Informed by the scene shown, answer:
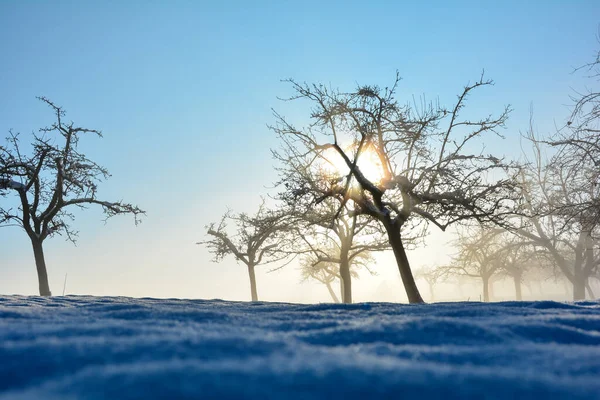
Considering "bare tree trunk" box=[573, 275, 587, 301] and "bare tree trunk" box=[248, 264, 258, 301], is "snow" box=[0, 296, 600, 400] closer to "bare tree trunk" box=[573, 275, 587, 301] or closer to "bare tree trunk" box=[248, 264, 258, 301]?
"bare tree trunk" box=[248, 264, 258, 301]

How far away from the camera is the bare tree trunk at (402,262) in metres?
9.33

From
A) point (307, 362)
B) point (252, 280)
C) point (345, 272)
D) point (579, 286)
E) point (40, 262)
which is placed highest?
point (40, 262)

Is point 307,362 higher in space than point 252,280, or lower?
higher

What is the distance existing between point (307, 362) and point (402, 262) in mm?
9041

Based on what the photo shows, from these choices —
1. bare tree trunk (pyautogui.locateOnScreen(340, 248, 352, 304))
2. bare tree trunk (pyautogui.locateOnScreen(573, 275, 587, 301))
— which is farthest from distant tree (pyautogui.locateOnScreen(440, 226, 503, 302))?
bare tree trunk (pyautogui.locateOnScreen(340, 248, 352, 304))

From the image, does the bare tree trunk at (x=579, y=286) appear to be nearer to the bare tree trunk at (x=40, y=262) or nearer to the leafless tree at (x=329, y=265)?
the leafless tree at (x=329, y=265)

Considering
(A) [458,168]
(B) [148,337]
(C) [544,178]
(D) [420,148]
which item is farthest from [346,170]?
(C) [544,178]

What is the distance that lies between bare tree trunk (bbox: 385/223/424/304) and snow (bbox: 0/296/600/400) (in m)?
7.92

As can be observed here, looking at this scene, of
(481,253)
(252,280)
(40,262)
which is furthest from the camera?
(481,253)

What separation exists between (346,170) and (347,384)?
8.50 meters

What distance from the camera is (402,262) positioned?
958 centimetres

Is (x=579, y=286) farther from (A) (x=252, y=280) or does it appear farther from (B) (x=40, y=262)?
(B) (x=40, y=262)

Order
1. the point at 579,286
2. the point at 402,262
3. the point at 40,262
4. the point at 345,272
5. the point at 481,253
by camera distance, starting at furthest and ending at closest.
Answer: the point at 481,253 → the point at 579,286 → the point at 345,272 → the point at 40,262 → the point at 402,262

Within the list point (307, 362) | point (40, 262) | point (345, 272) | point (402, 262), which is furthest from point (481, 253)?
point (307, 362)
